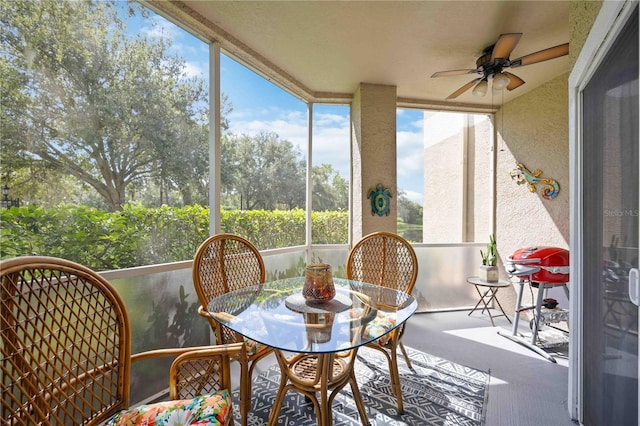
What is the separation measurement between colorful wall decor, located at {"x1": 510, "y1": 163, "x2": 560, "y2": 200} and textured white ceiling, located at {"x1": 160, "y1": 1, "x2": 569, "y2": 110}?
3.31ft

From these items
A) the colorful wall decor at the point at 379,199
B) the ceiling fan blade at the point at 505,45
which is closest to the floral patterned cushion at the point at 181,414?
the colorful wall decor at the point at 379,199

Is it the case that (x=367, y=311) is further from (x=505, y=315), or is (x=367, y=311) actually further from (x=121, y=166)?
(x=505, y=315)

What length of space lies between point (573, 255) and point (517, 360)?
1299 mm

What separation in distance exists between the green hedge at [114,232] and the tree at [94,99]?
0.52ft

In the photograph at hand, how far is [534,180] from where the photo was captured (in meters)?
3.48

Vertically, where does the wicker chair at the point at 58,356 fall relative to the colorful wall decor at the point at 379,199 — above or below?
below

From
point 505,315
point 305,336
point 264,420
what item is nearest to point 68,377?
point 305,336

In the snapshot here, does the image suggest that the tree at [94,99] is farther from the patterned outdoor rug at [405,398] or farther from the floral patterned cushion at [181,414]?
the patterned outdoor rug at [405,398]

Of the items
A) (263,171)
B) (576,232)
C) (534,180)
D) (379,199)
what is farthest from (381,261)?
Answer: (534,180)

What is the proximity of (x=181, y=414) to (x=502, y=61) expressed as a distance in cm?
317

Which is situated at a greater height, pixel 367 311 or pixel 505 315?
pixel 367 311

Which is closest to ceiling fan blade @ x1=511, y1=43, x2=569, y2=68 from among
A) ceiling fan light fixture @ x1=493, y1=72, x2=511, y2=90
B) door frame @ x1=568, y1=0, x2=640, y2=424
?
ceiling fan light fixture @ x1=493, y1=72, x2=511, y2=90

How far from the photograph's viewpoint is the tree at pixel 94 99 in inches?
59.7

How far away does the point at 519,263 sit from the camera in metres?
2.92
